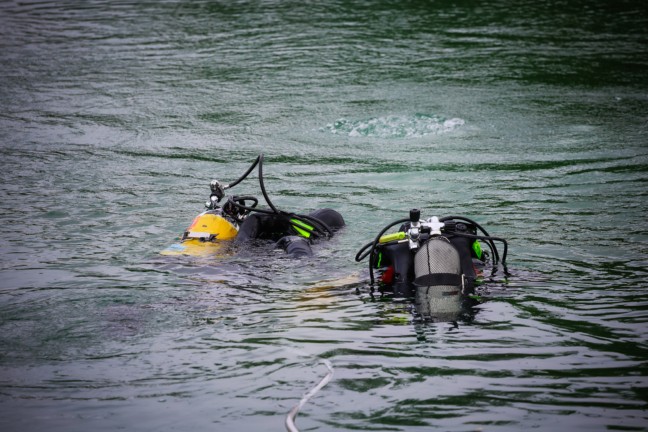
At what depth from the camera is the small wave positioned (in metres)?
12.1

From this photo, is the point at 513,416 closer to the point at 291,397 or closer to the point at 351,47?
the point at 291,397

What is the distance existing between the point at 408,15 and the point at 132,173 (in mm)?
10098

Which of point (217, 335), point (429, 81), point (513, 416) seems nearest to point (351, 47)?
point (429, 81)

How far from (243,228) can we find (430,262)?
6.41 feet

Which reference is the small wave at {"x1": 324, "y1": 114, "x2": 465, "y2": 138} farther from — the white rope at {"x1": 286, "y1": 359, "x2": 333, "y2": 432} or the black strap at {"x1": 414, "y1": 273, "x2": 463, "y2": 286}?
the white rope at {"x1": 286, "y1": 359, "x2": 333, "y2": 432}

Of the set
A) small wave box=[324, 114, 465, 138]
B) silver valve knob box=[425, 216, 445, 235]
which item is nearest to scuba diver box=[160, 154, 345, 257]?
silver valve knob box=[425, 216, 445, 235]

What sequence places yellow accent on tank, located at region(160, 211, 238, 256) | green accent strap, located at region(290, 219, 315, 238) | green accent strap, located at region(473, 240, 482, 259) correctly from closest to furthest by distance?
green accent strap, located at region(473, 240, 482, 259) < yellow accent on tank, located at region(160, 211, 238, 256) < green accent strap, located at region(290, 219, 315, 238)

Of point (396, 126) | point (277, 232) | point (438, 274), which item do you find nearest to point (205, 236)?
point (277, 232)

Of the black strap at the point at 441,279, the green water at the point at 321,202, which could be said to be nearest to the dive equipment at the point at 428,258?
the black strap at the point at 441,279

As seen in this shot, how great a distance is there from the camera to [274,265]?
7.29 metres

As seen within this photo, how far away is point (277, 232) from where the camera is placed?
7.88 metres

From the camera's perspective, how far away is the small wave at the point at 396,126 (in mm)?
12078

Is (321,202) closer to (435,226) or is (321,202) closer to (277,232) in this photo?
(277,232)

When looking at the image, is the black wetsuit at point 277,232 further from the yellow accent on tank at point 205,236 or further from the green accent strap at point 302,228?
the yellow accent on tank at point 205,236
